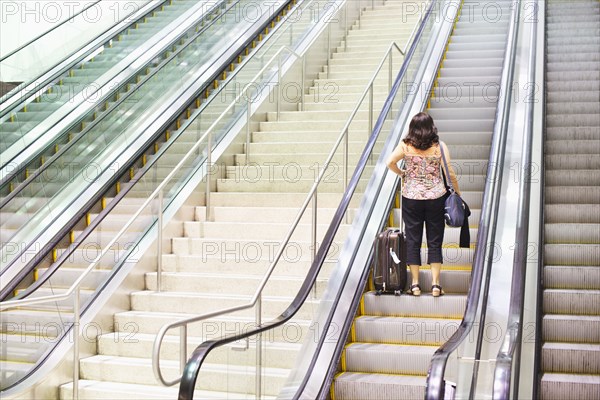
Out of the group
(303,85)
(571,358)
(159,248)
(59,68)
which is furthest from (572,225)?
(59,68)

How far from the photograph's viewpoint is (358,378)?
17.2 feet

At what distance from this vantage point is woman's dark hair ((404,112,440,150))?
5996 millimetres

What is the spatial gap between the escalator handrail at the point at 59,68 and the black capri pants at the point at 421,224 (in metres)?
4.10

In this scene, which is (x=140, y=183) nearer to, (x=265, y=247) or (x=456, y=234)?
(x=265, y=247)

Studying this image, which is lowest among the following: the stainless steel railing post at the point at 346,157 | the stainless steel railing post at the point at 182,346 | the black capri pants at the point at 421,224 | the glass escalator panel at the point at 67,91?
the stainless steel railing post at the point at 182,346

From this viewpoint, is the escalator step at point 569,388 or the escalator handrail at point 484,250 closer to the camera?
the escalator handrail at point 484,250

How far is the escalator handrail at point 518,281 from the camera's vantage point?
369cm

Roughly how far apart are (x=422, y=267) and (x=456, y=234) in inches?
19.9

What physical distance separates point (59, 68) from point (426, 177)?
5210 mm

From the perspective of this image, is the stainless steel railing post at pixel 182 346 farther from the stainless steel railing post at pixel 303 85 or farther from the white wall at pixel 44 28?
the stainless steel railing post at pixel 303 85

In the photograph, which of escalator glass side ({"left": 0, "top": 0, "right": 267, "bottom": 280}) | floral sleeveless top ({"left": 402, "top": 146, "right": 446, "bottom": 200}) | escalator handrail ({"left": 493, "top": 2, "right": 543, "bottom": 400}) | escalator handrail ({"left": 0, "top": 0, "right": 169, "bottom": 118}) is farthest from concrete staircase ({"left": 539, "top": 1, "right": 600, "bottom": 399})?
escalator handrail ({"left": 0, "top": 0, "right": 169, "bottom": 118})

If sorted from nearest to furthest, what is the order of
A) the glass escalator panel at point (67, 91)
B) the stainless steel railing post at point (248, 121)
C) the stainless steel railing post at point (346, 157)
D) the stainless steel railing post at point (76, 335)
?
the stainless steel railing post at point (76, 335)
the stainless steel railing post at point (346, 157)
the glass escalator panel at point (67, 91)
the stainless steel railing post at point (248, 121)

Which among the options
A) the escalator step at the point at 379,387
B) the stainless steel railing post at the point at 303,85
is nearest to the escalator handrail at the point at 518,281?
A: the escalator step at the point at 379,387

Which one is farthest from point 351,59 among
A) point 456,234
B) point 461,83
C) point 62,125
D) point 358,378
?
point 358,378
